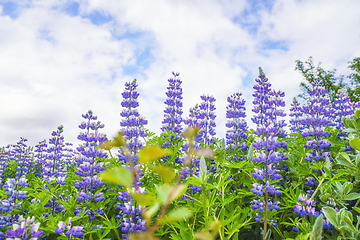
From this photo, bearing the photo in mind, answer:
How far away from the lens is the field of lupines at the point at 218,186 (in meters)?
2.45

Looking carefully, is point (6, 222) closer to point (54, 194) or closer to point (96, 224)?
point (54, 194)

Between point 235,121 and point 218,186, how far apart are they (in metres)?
3.69

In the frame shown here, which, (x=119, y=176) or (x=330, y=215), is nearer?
(x=119, y=176)

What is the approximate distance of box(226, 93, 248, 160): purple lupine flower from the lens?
539cm

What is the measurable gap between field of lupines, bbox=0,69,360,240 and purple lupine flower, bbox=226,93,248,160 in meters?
0.03

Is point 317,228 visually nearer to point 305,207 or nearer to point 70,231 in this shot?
point 305,207

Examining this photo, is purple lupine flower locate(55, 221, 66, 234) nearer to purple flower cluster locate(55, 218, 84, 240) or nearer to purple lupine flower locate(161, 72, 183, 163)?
purple flower cluster locate(55, 218, 84, 240)

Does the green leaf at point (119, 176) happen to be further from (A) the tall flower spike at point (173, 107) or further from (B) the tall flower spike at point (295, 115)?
(B) the tall flower spike at point (295, 115)

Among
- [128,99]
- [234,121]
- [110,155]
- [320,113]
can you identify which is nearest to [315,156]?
[320,113]

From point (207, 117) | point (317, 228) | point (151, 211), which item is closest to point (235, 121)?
point (207, 117)

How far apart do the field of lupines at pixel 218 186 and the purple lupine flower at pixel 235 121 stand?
25 mm

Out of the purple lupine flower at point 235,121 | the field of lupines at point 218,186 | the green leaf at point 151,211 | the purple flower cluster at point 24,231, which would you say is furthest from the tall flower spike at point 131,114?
the green leaf at point 151,211

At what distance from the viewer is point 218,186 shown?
2.50m

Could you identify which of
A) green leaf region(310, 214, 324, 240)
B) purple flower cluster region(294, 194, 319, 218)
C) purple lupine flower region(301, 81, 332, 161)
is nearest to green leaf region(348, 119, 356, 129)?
purple lupine flower region(301, 81, 332, 161)
